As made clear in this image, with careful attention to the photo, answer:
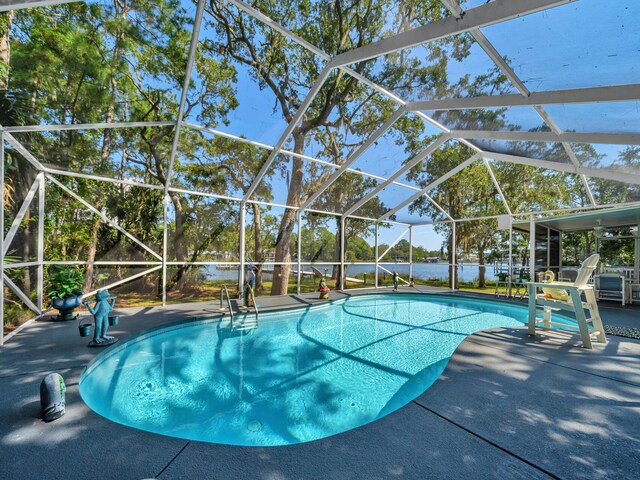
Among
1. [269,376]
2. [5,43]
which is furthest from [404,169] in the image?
[5,43]

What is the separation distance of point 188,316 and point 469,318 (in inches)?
253

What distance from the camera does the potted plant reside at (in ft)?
15.8

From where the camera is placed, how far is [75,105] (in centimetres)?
419

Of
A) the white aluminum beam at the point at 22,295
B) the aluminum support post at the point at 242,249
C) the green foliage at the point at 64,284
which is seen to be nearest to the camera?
the white aluminum beam at the point at 22,295

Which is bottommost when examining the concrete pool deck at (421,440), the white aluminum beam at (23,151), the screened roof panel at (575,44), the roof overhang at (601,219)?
the concrete pool deck at (421,440)

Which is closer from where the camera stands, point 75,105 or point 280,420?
point 280,420

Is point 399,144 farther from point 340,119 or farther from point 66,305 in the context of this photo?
point 66,305

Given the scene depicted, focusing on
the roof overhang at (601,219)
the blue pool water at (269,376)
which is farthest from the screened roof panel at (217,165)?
the roof overhang at (601,219)

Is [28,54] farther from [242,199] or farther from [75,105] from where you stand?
[242,199]

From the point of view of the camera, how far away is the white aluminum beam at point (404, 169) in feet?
Answer: 20.5

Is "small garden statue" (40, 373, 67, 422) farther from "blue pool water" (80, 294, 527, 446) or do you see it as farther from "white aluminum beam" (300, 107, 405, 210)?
"white aluminum beam" (300, 107, 405, 210)

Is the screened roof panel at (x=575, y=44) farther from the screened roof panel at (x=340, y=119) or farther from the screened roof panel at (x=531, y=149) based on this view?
the screened roof panel at (x=340, y=119)

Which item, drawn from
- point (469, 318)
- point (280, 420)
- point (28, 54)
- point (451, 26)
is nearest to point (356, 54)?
point (451, 26)

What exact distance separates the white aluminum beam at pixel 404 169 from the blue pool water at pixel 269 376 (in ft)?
12.9
